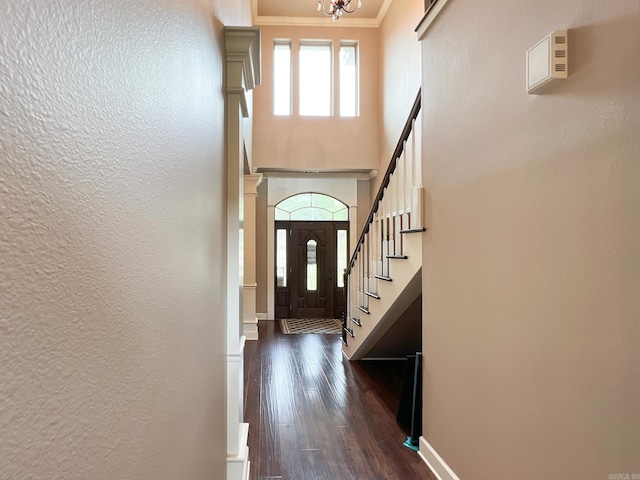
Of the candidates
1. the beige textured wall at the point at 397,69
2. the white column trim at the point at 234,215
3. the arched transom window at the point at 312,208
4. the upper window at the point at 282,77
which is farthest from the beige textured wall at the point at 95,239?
the arched transom window at the point at 312,208

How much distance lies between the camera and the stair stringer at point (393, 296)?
3.01 meters

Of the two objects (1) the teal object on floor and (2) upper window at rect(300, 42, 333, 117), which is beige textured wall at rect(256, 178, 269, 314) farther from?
(1) the teal object on floor

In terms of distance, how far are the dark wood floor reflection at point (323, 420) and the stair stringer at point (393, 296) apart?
45 centimetres

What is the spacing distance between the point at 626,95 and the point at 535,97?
441 millimetres

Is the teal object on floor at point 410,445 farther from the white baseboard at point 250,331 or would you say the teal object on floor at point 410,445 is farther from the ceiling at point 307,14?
the ceiling at point 307,14

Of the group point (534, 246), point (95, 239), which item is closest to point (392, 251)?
point (534, 246)

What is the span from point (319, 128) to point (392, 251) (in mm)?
4454

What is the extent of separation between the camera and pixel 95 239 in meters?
0.57

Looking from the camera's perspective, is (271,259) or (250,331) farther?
(271,259)

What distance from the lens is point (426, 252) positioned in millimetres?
2713

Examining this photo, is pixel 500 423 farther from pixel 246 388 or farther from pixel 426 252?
pixel 246 388

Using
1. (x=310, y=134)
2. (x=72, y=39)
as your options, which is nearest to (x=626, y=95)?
(x=72, y=39)

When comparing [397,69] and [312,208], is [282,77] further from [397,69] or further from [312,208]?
[312,208]

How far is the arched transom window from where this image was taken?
8.32 m
